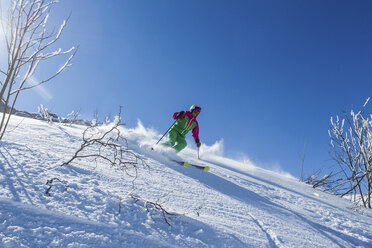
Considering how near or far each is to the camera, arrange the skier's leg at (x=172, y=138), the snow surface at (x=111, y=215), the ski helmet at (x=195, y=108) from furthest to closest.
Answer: the ski helmet at (x=195, y=108), the skier's leg at (x=172, y=138), the snow surface at (x=111, y=215)

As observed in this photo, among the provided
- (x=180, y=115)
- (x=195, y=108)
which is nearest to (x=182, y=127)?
(x=180, y=115)

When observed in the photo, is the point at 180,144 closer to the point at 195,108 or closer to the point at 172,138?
the point at 172,138

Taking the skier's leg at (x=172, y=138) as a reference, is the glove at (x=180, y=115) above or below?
above

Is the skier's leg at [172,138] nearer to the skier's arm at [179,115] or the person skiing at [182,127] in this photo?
the person skiing at [182,127]

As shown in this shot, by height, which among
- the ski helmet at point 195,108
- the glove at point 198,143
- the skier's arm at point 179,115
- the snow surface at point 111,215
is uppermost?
the ski helmet at point 195,108

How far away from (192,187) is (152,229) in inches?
39.0

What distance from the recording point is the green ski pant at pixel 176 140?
4.67m

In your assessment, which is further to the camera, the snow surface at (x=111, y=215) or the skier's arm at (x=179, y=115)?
the skier's arm at (x=179, y=115)

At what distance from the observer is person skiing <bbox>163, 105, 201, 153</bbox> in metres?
4.74

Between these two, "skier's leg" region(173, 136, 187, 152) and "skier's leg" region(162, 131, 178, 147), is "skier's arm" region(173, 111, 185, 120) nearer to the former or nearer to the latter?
"skier's leg" region(162, 131, 178, 147)

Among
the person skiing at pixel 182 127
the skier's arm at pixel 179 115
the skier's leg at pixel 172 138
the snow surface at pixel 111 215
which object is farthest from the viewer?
the skier's arm at pixel 179 115

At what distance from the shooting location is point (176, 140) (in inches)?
191

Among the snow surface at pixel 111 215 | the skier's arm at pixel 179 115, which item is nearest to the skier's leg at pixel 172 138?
the skier's arm at pixel 179 115

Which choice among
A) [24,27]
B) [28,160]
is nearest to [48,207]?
[28,160]
